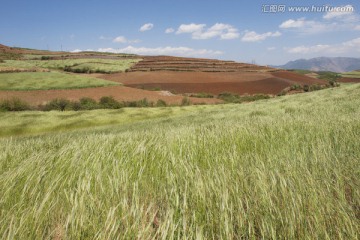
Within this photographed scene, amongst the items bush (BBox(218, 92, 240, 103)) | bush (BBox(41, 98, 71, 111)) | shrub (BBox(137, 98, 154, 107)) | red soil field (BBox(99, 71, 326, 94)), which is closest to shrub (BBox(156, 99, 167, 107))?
shrub (BBox(137, 98, 154, 107))

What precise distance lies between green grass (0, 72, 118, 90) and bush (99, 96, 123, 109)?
57.3ft

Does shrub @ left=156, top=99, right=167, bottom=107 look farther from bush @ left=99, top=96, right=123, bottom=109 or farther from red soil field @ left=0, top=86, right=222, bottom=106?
bush @ left=99, top=96, right=123, bottom=109

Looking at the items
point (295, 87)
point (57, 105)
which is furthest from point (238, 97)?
point (57, 105)

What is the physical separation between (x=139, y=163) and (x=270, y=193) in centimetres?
185

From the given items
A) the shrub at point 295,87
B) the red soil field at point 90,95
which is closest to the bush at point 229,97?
the red soil field at point 90,95

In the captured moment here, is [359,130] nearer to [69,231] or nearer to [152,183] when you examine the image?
[152,183]

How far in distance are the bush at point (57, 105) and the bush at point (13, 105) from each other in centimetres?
285

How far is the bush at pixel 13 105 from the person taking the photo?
40.7 m

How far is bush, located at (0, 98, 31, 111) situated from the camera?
4069 cm

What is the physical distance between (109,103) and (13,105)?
14408 mm

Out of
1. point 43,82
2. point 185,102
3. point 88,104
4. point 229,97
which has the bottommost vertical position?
point 88,104

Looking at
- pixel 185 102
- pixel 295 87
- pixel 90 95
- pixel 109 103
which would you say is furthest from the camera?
pixel 295 87

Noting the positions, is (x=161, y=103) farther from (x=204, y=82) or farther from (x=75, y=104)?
(x=204, y=82)

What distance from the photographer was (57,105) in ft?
142
